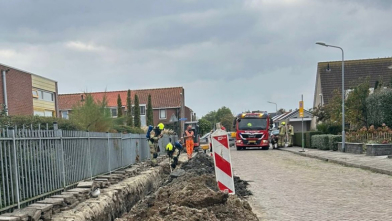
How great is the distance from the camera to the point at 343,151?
A: 22016 millimetres

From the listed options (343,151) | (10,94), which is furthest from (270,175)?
(10,94)

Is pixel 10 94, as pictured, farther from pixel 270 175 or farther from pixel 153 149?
pixel 270 175

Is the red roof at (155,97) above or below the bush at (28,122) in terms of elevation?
above

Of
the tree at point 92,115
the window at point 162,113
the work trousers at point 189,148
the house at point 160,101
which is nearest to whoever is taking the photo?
the tree at point 92,115

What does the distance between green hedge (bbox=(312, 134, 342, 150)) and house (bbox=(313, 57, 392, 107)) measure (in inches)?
611

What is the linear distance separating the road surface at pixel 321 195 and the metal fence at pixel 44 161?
396 cm

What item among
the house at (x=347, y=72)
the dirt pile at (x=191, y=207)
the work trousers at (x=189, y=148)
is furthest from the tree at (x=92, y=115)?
the house at (x=347, y=72)

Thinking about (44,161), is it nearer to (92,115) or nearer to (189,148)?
(92,115)

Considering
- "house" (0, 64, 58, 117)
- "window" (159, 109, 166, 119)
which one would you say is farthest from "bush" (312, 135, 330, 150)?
"window" (159, 109, 166, 119)

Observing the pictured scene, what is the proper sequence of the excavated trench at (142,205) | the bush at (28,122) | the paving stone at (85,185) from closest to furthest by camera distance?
the excavated trench at (142,205), the paving stone at (85,185), the bush at (28,122)

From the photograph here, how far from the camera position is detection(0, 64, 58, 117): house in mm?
24938

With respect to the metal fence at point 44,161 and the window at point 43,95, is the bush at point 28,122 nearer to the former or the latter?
the metal fence at point 44,161

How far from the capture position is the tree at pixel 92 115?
1435cm

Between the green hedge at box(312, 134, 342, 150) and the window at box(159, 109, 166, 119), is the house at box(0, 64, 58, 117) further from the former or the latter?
the window at box(159, 109, 166, 119)
